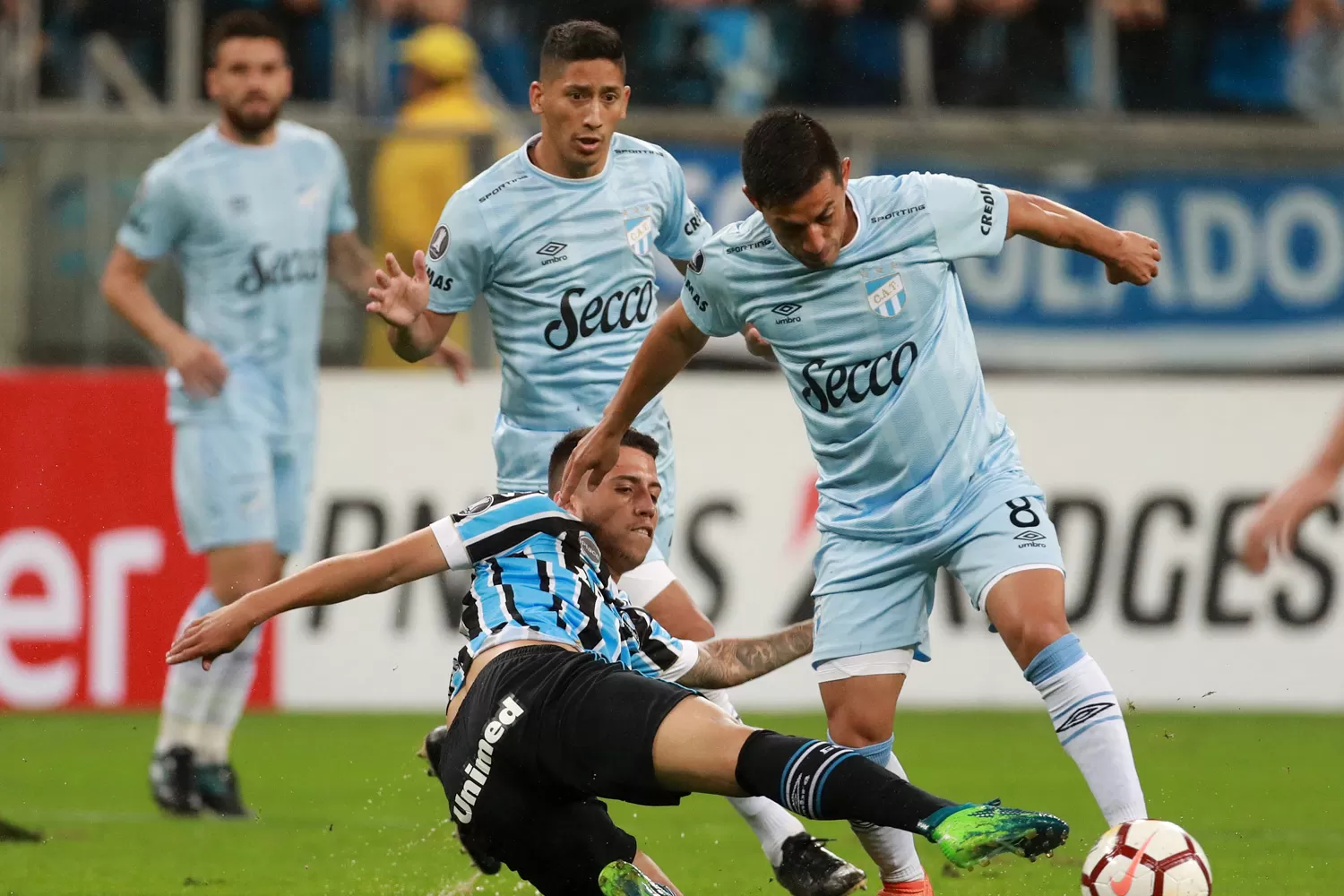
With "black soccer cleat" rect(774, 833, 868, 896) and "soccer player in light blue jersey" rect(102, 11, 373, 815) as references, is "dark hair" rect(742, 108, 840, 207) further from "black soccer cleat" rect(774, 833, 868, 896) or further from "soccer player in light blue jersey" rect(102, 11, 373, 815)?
"soccer player in light blue jersey" rect(102, 11, 373, 815)

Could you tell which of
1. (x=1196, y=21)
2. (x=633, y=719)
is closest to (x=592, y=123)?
(x=633, y=719)

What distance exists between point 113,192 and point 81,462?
4.77ft

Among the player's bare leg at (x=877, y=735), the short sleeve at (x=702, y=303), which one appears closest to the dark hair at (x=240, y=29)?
the short sleeve at (x=702, y=303)

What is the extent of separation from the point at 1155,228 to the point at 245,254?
5.25 meters

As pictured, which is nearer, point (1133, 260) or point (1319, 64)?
point (1133, 260)

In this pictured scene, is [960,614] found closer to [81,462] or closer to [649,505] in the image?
[81,462]

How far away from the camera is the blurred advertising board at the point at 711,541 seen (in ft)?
36.3

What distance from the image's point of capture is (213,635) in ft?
16.7

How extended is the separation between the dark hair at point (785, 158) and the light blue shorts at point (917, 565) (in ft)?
3.55

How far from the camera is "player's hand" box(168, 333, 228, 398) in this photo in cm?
859

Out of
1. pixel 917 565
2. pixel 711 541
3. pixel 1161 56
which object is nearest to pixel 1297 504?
pixel 917 565

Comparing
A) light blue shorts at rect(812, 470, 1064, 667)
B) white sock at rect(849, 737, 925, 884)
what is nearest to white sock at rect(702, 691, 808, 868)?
white sock at rect(849, 737, 925, 884)

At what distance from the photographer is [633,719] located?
4969 millimetres

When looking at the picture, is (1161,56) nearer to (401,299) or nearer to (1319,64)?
(1319,64)
